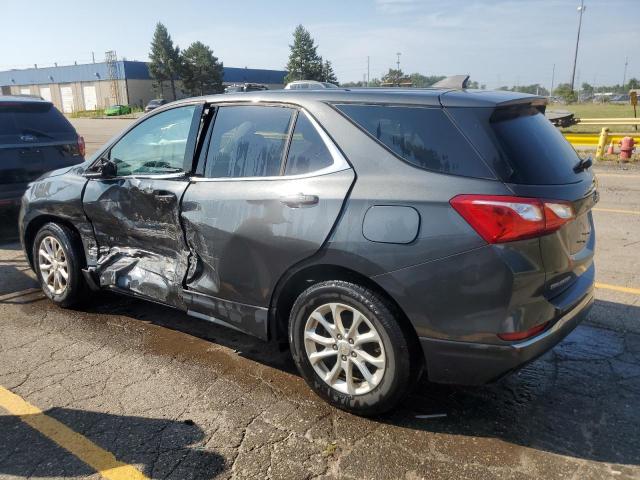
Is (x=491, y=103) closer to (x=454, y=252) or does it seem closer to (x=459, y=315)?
(x=454, y=252)

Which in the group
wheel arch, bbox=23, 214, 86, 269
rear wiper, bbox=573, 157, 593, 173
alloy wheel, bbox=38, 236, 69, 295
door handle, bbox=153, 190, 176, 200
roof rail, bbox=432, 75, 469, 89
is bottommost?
alloy wheel, bbox=38, 236, 69, 295

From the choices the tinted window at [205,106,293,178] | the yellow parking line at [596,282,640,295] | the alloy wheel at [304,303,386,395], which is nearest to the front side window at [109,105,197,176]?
the tinted window at [205,106,293,178]

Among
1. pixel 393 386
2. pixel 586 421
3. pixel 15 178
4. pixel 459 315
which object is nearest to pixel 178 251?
pixel 393 386

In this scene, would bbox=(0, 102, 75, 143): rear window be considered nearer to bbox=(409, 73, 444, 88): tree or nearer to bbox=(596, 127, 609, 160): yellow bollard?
bbox=(409, 73, 444, 88): tree

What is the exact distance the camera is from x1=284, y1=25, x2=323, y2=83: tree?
3073 inches

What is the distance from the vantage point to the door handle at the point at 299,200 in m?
2.98

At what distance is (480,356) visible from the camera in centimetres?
263

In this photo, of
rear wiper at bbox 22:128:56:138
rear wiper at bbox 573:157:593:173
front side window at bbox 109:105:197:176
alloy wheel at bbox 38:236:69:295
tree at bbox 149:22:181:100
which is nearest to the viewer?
rear wiper at bbox 573:157:593:173

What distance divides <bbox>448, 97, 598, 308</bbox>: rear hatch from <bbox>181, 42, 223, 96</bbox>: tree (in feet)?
266

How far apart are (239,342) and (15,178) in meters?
4.48

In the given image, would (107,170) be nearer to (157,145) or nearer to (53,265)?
(157,145)

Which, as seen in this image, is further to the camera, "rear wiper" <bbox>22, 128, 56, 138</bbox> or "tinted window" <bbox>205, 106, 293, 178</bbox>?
"rear wiper" <bbox>22, 128, 56, 138</bbox>

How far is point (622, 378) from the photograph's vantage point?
3.36m

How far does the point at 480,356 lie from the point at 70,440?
2182 mm
